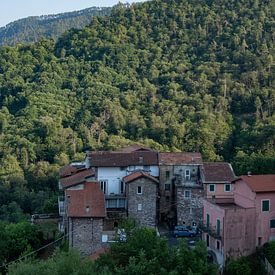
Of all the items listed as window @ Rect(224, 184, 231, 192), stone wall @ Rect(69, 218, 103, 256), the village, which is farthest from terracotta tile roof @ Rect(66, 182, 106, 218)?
window @ Rect(224, 184, 231, 192)

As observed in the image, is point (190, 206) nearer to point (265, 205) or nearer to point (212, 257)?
point (212, 257)

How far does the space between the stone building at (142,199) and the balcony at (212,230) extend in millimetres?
3946

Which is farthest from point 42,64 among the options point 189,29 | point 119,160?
Answer: point 119,160

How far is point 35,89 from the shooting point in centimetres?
8006

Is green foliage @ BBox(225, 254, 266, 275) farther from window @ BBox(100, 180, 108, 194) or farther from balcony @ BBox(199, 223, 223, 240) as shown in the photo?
window @ BBox(100, 180, 108, 194)

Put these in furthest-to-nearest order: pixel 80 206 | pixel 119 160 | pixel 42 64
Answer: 1. pixel 42 64
2. pixel 119 160
3. pixel 80 206

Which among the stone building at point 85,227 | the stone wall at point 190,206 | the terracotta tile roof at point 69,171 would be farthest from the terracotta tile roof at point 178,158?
the stone building at point 85,227

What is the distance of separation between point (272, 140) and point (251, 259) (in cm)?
3101

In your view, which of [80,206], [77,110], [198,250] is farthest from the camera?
[77,110]

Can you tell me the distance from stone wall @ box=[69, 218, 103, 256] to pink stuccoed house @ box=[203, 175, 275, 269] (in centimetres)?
580

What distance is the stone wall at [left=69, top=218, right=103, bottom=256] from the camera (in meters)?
31.1

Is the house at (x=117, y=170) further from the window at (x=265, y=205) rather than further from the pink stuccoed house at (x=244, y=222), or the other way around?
the window at (x=265, y=205)

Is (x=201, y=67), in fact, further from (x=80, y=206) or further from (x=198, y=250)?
(x=198, y=250)

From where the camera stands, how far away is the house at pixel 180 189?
3525 cm
